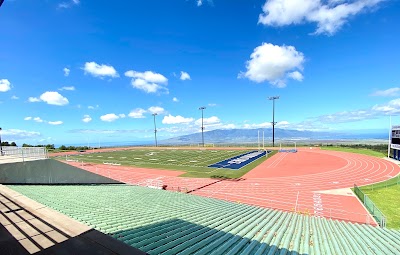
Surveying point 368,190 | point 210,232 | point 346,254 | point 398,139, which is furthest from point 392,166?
point 210,232

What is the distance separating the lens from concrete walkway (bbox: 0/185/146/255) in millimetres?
2842

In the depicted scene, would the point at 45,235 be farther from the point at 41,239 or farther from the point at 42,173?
the point at 42,173

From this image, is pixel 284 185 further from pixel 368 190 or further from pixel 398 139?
pixel 398 139

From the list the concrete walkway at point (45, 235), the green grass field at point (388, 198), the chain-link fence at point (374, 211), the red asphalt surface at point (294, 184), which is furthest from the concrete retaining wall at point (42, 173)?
the green grass field at point (388, 198)

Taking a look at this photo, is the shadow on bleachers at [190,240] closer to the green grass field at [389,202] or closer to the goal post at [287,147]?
the green grass field at [389,202]

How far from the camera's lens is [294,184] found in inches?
1120

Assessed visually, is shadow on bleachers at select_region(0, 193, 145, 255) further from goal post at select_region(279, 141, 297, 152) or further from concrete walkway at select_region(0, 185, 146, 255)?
goal post at select_region(279, 141, 297, 152)

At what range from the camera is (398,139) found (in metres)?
43.5

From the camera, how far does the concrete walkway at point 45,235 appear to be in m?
2.84

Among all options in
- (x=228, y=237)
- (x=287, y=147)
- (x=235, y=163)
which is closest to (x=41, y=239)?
(x=228, y=237)

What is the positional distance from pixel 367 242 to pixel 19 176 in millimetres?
17351

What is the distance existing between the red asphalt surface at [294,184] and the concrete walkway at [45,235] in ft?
63.4

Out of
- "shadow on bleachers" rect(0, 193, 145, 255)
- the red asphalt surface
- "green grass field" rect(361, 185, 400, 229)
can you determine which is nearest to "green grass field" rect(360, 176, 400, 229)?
"green grass field" rect(361, 185, 400, 229)

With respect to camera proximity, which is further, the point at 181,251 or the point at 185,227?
the point at 185,227
